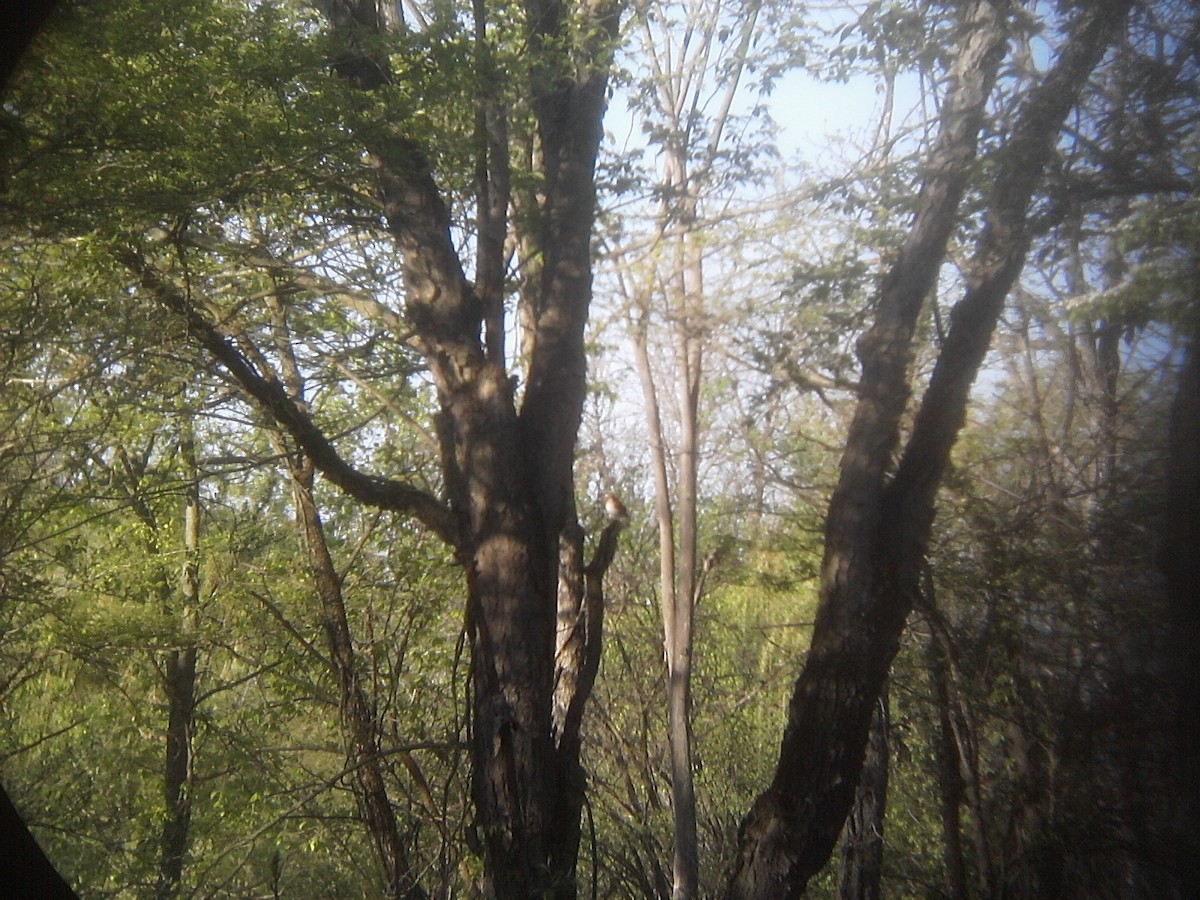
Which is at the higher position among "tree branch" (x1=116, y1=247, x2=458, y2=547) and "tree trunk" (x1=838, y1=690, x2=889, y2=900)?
"tree branch" (x1=116, y1=247, x2=458, y2=547)

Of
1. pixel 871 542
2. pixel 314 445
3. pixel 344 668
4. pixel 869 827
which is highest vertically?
pixel 314 445

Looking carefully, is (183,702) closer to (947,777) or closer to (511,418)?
(511,418)

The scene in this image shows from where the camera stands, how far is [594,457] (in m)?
6.40

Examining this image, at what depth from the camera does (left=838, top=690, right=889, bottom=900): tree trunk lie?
15.0 feet

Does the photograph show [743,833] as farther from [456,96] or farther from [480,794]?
[456,96]

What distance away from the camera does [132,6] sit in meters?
4.03

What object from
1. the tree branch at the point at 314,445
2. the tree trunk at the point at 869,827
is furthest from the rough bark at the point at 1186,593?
the tree branch at the point at 314,445

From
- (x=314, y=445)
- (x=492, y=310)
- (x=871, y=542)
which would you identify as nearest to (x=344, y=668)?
(x=314, y=445)

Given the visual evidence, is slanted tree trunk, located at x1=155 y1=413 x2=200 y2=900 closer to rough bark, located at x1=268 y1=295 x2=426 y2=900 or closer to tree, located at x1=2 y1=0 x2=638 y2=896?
rough bark, located at x1=268 y1=295 x2=426 y2=900

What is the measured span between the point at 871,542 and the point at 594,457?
268cm

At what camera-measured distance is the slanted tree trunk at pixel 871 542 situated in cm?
370


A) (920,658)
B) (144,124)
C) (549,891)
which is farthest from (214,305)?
(920,658)

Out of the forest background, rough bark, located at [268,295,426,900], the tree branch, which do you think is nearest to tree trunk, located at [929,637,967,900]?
the forest background

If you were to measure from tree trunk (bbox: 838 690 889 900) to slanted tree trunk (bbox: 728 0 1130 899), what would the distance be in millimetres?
495
